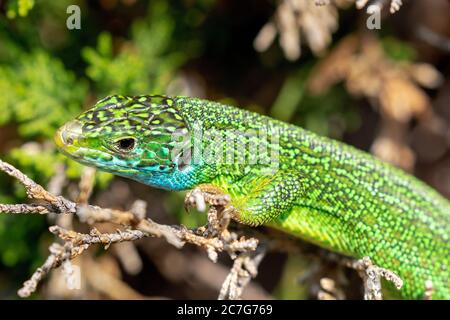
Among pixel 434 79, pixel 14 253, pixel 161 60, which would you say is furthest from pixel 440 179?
pixel 14 253

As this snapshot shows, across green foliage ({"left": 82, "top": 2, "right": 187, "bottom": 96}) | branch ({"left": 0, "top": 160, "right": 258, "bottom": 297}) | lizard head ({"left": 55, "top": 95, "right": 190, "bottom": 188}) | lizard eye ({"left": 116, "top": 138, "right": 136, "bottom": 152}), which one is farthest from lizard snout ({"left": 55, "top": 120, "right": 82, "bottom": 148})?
green foliage ({"left": 82, "top": 2, "right": 187, "bottom": 96})

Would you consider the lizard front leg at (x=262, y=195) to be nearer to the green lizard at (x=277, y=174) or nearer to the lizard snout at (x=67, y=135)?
the green lizard at (x=277, y=174)

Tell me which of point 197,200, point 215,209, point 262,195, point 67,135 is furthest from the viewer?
point 262,195

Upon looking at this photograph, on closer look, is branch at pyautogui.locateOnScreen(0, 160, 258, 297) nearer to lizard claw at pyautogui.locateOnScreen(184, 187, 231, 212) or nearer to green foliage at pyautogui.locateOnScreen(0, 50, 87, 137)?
lizard claw at pyautogui.locateOnScreen(184, 187, 231, 212)

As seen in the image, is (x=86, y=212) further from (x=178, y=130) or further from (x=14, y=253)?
(x=14, y=253)

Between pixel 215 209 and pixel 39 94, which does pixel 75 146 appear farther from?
pixel 39 94

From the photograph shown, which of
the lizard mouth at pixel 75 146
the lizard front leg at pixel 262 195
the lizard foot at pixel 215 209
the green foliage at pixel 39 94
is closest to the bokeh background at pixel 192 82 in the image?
the green foliage at pixel 39 94

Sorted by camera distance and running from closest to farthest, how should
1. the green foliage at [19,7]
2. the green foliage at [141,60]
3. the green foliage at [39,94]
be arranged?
1. the green foliage at [19,7]
2. the green foliage at [39,94]
3. the green foliage at [141,60]

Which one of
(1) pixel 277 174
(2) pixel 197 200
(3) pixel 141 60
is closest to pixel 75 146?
(2) pixel 197 200
